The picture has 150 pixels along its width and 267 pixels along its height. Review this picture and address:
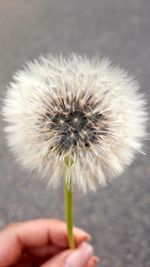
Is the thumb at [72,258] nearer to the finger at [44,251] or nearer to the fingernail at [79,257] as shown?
the fingernail at [79,257]

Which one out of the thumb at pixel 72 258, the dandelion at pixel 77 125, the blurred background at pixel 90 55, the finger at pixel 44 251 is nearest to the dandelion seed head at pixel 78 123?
the dandelion at pixel 77 125

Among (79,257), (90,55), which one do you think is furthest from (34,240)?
(90,55)

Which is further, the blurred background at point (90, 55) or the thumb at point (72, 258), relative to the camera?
the blurred background at point (90, 55)

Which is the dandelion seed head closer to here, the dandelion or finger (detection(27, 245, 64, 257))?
the dandelion

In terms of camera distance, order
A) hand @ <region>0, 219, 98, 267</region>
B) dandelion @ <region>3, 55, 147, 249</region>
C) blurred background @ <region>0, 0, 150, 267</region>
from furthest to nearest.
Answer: blurred background @ <region>0, 0, 150, 267</region> < hand @ <region>0, 219, 98, 267</region> < dandelion @ <region>3, 55, 147, 249</region>

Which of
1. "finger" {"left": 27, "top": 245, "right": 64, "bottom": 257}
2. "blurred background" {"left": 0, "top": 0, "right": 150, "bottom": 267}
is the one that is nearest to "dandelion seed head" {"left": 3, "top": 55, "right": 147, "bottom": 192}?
"finger" {"left": 27, "top": 245, "right": 64, "bottom": 257}

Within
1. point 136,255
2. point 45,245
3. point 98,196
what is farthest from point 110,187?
point 45,245
